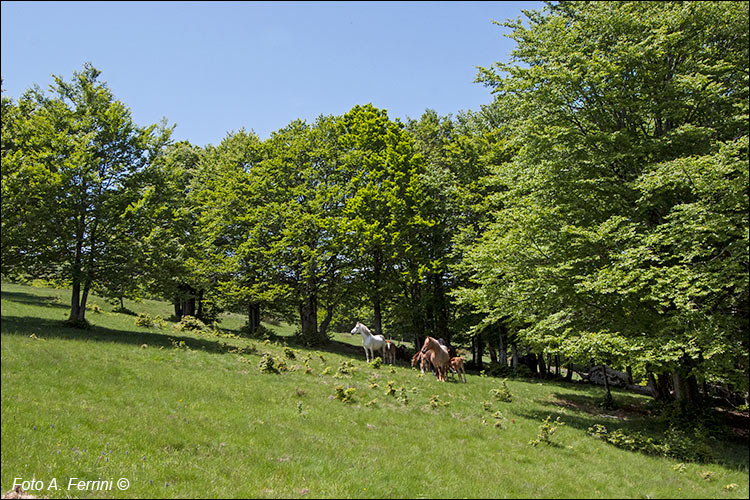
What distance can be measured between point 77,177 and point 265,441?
1608 centimetres

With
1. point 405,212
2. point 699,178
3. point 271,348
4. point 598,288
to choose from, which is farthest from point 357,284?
point 699,178

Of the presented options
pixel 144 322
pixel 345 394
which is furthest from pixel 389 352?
pixel 144 322

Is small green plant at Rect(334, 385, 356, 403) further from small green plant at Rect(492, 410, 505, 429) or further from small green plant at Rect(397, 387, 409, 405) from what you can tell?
small green plant at Rect(492, 410, 505, 429)

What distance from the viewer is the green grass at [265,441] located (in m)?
Result: 7.75

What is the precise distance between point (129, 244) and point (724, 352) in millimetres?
25965

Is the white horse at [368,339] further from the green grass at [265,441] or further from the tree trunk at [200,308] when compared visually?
the tree trunk at [200,308]

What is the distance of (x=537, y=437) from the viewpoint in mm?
13656

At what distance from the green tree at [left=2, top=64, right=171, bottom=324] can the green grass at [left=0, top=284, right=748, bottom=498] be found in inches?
197

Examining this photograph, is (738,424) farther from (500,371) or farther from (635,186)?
(500,371)

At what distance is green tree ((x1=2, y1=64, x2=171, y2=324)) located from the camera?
669 inches

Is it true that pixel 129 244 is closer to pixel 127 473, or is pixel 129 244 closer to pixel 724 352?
pixel 127 473

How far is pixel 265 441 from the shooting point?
10477 mm

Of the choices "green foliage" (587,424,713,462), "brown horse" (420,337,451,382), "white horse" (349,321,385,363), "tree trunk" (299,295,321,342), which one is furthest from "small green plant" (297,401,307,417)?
"tree trunk" (299,295,321,342)

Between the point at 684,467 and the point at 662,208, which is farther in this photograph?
the point at 662,208
